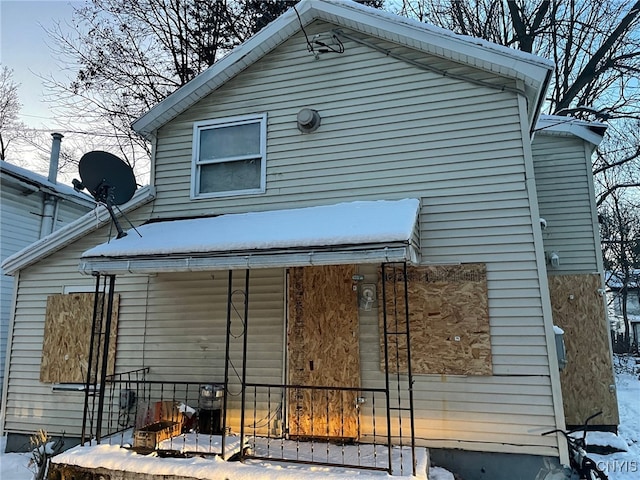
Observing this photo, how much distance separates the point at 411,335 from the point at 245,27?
11.7 metres

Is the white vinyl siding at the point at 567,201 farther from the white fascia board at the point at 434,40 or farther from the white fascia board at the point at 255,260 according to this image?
the white fascia board at the point at 255,260

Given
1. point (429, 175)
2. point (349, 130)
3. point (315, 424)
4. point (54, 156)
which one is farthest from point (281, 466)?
point (54, 156)

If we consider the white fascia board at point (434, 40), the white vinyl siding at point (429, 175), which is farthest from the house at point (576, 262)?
the white vinyl siding at point (429, 175)

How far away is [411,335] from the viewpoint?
5.23 meters

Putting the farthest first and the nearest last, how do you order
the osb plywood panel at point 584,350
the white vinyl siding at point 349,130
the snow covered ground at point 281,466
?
the osb plywood panel at point 584,350, the white vinyl siding at point 349,130, the snow covered ground at point 281,466

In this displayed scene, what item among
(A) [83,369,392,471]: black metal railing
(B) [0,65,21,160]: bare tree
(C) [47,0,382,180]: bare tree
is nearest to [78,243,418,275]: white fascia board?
(A) [83,369,392,471]: black metal railing

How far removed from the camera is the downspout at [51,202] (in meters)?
10.9

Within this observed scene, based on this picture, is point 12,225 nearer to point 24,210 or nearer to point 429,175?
point 24,210

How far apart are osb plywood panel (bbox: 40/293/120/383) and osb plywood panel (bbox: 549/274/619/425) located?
7877 mm

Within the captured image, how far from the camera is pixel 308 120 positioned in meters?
6.01

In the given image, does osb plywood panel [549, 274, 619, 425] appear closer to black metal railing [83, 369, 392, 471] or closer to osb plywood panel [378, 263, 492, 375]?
osb plywood panel [378, 263, 492, 375]

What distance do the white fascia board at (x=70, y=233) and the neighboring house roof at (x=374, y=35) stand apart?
4.23 ft

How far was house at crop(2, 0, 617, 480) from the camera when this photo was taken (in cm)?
478

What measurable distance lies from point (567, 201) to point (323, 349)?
568 centimetres
